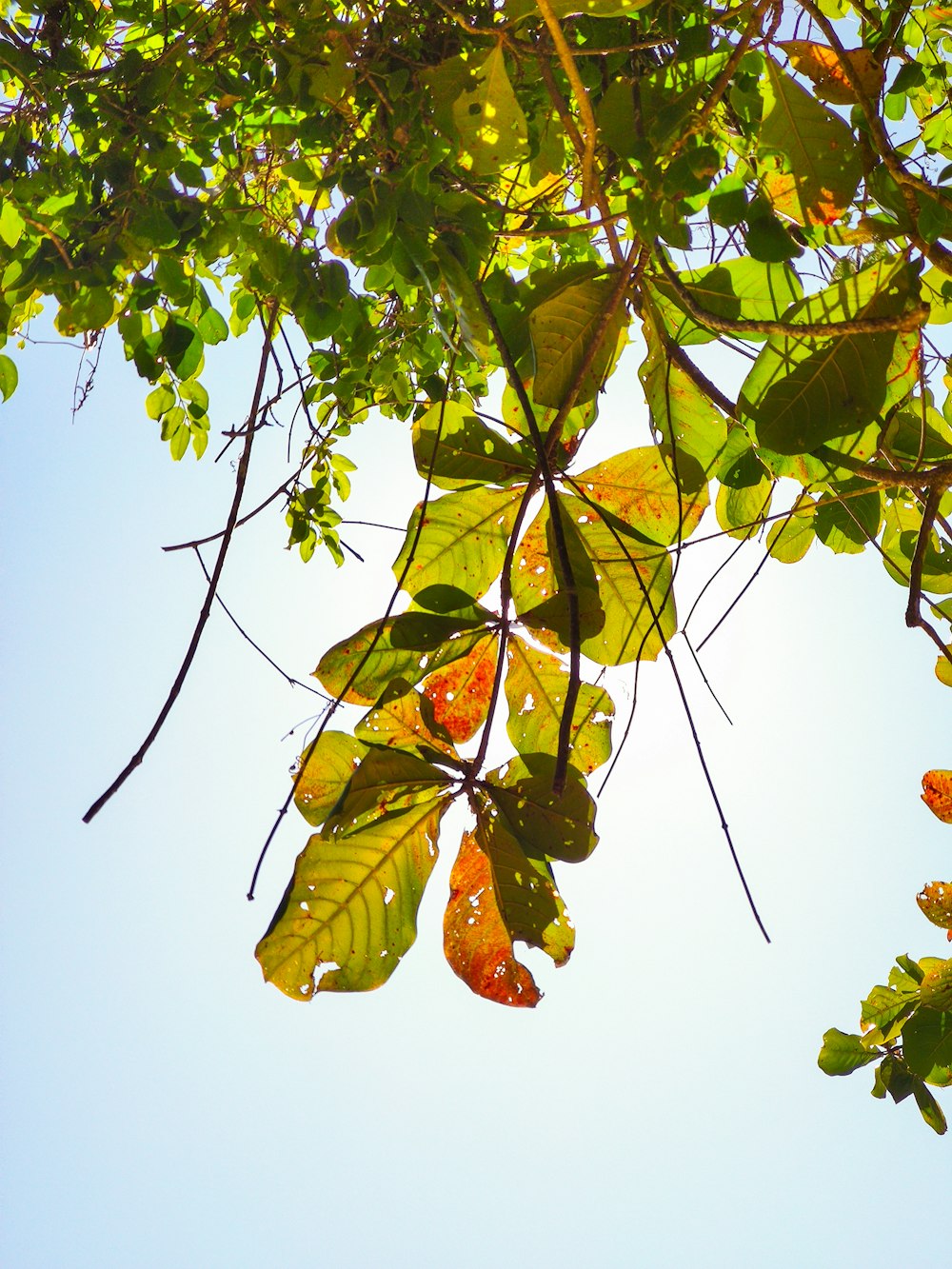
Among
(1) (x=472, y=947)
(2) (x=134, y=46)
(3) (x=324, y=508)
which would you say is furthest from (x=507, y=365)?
(3) (x=324, y=508)

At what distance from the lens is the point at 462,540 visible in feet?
3.41

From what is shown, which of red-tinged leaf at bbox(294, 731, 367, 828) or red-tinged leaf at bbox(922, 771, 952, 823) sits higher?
red-tinged leaf at bbox(294, 731, 367, 828)

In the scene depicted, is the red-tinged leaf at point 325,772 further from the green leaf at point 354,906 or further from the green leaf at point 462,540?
the green leaf at point 462,540

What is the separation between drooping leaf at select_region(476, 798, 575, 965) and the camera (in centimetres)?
90

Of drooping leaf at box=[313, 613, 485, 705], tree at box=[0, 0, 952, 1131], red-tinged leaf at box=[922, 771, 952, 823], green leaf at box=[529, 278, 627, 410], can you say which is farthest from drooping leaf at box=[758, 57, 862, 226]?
red-tinged leaf at box=[922, 771, 952, 823]

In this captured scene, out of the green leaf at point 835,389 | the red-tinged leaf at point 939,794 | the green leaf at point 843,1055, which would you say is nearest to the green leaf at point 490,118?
→ the green leaf at point 835,389

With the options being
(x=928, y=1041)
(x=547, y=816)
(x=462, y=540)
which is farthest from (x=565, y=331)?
(x=928, y=1041)

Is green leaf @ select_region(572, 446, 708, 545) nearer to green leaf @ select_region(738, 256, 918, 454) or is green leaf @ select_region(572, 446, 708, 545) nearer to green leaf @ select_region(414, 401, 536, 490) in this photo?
green leaf @ select_region(414, 401, 536, 490)

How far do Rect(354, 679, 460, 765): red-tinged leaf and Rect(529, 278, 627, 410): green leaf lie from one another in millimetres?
335

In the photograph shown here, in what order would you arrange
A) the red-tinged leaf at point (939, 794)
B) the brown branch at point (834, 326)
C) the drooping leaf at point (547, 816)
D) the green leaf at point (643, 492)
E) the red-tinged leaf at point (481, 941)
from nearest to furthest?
the brown branch at point (834, 326) < the drooping leaf at point (547, 816) < the red-tinged leaf at point (481, 941) < the green leaf at point (643, 492) < the red-tinged leaf at point (939, 794)

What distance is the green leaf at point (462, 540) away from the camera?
3.39 feet

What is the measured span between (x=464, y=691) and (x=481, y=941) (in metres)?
0.25

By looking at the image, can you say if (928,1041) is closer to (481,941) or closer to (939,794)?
(939,794)

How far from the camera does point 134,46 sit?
3.98 ft
